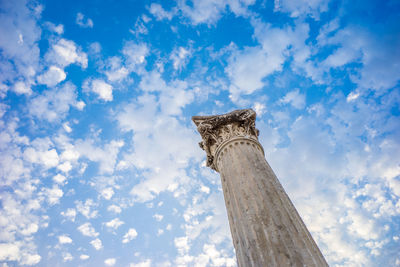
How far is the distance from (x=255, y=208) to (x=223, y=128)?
4.55m

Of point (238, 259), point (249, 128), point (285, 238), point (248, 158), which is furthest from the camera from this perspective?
point (249, 128)

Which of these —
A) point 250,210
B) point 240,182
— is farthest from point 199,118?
point 250,210

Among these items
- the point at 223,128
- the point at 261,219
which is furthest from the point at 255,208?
the point at 223,128

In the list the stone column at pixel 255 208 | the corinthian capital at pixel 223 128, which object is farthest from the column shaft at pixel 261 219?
the corinthian capital at pixel 223 128

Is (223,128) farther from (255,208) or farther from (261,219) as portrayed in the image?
(261,219)

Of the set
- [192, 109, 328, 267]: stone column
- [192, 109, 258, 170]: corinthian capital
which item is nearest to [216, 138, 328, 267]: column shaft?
[192, 109, 328, 267]: stone column

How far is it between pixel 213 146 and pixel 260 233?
514 centimetres

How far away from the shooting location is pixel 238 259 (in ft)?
21.4

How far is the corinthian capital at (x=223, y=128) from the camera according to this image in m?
10.5

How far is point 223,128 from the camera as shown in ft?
35.3

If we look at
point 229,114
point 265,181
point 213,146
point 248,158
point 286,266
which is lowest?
point 286,266

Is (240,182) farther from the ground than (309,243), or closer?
farther from the ground

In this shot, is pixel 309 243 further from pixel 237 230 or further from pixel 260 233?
pixel 237 230

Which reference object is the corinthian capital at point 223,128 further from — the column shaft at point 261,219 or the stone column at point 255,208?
the column shaft at point 261,219
